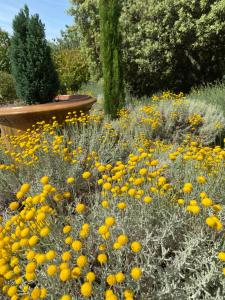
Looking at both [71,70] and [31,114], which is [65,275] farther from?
[71,70]

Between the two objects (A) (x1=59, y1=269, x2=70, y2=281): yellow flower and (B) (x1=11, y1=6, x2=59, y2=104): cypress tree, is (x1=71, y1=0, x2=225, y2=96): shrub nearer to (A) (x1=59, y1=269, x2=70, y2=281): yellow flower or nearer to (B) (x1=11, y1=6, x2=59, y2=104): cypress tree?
(B) (x1=11, y1=6, x2=59, y2=104): cypress tree

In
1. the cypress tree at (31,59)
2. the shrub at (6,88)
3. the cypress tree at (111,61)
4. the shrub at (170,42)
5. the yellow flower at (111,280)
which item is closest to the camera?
the yellow flower at (111,280)

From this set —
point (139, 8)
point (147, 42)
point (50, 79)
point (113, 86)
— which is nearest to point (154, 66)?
point (147, 42)

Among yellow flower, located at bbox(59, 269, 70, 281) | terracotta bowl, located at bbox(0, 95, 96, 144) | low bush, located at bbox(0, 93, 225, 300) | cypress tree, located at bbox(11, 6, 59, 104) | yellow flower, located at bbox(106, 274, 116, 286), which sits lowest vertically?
low bush, located at bbox(0, 93, 225, 300)

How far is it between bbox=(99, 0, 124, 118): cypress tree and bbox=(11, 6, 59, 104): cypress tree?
178cm

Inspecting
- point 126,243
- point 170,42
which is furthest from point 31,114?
point 170,42

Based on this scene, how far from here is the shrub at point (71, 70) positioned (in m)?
13.1

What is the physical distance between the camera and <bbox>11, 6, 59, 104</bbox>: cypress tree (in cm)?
502

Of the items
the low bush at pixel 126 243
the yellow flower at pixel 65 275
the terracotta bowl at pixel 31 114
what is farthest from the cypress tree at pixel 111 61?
the yellow flower at pixel 65 275

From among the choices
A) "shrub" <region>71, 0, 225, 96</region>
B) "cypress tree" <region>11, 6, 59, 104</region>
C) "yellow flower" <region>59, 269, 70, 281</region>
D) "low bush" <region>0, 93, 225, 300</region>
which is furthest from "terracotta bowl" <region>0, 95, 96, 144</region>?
"shrub" <region>71, 0, 225, 96</region>

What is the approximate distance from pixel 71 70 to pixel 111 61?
Answer: 6.96m

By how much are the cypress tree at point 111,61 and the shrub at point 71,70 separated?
627 cm

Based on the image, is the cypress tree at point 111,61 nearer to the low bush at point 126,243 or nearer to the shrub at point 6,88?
the shrub at point 6,88

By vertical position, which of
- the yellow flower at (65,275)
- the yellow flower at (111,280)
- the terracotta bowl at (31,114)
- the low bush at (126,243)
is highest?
the terracotta bowl at (31,114)
